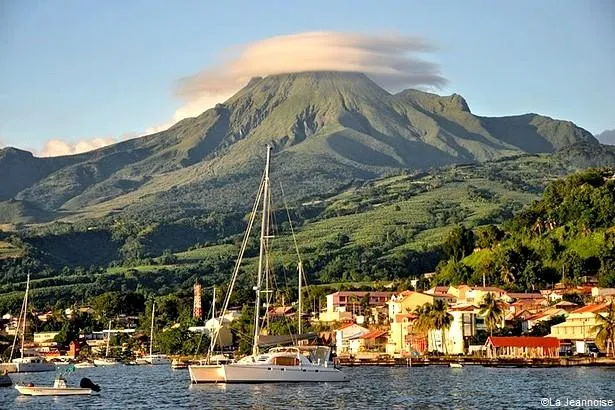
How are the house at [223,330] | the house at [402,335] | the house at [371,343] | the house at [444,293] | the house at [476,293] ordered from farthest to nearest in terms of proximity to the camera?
the house at [444,293], the house at [223,330], the house at [476,293], the house at [371,343], the house at [402,335]

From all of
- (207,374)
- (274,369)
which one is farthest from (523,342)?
(207,374)

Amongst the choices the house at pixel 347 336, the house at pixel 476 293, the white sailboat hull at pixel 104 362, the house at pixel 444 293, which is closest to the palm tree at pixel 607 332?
the house at pixel 476 293

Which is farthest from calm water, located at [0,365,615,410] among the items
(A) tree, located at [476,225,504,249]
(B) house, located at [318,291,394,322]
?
(A) tree, located at [476,225,504,249]

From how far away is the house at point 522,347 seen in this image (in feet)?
328

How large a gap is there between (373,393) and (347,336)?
6284 cm

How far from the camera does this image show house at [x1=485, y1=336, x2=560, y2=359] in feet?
328

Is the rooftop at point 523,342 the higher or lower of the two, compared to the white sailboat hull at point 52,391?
higher

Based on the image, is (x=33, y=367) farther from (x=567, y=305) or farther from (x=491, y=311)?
(x=567, y=305)

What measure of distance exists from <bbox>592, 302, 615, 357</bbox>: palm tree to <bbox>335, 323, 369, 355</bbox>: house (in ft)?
109

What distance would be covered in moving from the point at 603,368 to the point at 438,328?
26353 millimetres

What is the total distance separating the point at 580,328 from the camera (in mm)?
104500

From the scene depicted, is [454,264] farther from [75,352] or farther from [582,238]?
[75,352]

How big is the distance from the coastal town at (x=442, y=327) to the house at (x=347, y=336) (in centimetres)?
11

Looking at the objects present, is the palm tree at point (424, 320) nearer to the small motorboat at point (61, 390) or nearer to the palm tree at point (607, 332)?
the palm tree at point (607, 332)
